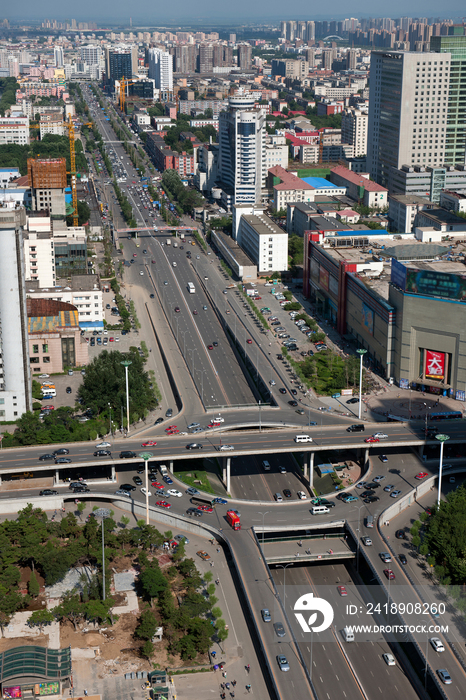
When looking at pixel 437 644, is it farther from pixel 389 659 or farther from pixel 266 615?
Result: pixel 266 615

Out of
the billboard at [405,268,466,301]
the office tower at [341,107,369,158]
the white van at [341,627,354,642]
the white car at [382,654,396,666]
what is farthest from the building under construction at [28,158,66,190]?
the white car at [382,654,396,666]

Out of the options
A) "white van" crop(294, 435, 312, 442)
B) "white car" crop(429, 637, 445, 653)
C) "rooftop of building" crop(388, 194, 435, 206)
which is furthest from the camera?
"rooftop of building" crop(388, 194, 435, 206)

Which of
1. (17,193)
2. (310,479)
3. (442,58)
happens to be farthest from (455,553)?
(442,58)

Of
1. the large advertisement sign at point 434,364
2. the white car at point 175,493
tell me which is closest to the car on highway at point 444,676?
the white car at point 175,493

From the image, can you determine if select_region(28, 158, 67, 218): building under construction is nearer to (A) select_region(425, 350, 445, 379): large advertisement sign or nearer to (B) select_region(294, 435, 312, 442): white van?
(A) select_region(425, 350, 445, 379): large advertisement sign

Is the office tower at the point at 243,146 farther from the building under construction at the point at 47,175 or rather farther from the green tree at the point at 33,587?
the green tree at the point at 33,587

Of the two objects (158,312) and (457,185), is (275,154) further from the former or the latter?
(158,312)
